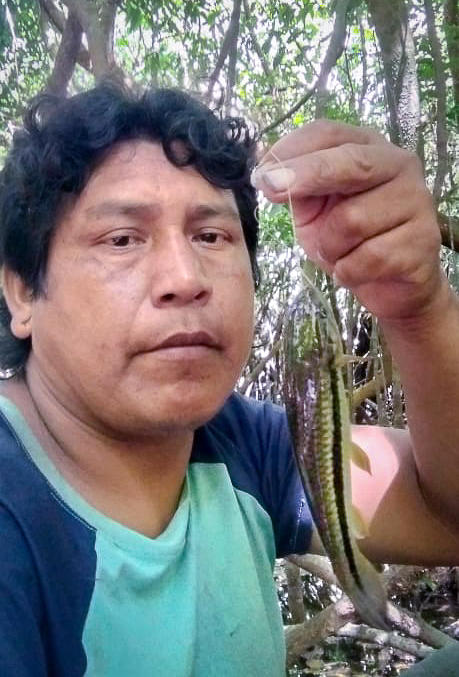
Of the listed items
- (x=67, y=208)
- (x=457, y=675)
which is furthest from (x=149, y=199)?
(x=457, y=675)

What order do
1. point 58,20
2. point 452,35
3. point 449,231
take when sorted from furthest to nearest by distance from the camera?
point 58,20 < point 449,231 < point 452,35

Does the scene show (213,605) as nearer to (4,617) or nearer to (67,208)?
(4,617)

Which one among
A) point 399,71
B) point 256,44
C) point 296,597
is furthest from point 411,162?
point 296,597

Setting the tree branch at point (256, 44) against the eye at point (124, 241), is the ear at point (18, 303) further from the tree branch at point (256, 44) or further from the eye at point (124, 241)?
the tree branch at point (256, 44)

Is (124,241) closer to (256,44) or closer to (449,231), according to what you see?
(449,231)

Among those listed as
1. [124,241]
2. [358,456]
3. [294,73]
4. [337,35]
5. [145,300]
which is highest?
[294,73]

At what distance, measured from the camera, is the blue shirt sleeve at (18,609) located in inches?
40.8

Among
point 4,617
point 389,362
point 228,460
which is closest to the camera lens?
point 4,617

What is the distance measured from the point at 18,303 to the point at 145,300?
326 mm

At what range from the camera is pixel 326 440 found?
1143 millimetres

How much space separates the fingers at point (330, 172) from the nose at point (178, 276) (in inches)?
6.5

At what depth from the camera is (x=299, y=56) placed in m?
3.26

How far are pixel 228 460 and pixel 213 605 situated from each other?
31 centimetres

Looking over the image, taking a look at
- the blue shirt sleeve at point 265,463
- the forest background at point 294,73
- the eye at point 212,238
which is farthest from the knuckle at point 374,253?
the forest background at point 294,73
